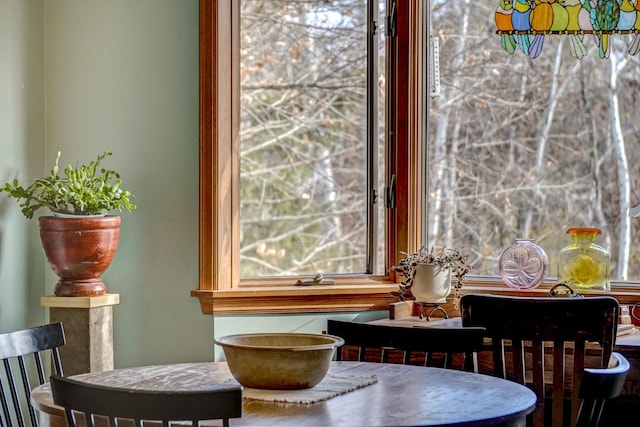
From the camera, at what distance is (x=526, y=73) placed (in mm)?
3471

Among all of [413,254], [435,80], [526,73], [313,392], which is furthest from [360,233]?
[313,392]

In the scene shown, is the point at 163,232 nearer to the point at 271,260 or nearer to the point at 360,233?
the point at 271,260

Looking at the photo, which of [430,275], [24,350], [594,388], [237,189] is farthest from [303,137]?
[594,388]

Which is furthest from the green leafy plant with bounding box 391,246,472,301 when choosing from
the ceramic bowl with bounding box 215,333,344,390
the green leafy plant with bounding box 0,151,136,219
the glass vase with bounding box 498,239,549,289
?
the ceramic bowl with bounding box 215,333,344,390

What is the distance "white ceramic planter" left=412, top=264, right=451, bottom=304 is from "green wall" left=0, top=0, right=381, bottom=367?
15.5 inches

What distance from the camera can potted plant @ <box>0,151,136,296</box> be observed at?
2.99 m

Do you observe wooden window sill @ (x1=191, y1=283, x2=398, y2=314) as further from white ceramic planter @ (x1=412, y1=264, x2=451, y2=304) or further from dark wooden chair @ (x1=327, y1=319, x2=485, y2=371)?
dark wooden chair @ (x1=327, y1=319, x2=485, y2=371)

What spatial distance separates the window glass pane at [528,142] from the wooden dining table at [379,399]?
54.1 inches

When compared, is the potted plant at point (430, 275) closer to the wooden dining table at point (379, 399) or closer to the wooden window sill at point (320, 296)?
the wooden window sill at point (320, 296)

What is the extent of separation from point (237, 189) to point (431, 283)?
803 millimetres

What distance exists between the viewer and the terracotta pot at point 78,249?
298cm

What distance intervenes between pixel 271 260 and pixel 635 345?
1.40 meters

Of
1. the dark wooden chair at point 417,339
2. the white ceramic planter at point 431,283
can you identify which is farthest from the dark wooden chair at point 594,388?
the white ceramic planter at point 431,283

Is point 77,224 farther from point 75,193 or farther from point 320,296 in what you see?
point 320,296
